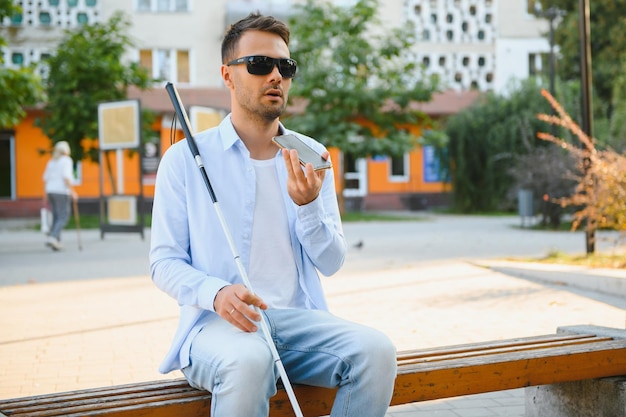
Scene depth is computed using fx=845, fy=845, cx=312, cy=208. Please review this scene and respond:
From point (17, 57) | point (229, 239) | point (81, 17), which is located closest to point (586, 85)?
point (229, 239)

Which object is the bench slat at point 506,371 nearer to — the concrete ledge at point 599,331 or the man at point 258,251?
the concrete ledge at point 599,331

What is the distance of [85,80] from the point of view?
24.7 metres

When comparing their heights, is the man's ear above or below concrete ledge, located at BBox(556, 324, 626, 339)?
above

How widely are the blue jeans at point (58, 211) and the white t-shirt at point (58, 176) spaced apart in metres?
0.11

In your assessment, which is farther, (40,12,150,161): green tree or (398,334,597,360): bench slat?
(40,12,150,161): green tree

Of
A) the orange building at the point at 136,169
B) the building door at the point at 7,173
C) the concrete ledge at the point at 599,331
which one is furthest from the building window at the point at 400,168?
the concrete ledge at the point at 599,331

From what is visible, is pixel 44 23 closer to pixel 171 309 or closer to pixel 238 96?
pixel 171 309

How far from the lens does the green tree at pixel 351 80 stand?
26.9m

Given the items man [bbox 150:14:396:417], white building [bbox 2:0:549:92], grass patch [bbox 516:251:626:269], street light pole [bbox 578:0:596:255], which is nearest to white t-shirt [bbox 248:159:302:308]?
man [bbox 150:14:396:417]

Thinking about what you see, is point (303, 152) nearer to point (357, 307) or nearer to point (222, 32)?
point (357, 307)

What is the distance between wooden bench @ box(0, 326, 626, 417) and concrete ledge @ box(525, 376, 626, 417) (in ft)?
0.28

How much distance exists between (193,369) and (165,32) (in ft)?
110

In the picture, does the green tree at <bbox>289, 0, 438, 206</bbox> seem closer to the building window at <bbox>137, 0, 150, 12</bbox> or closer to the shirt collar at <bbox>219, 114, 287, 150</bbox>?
the building window at <bbox>137, 0, 150, 12</bbox>

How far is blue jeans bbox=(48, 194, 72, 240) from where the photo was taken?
15.9 metres
